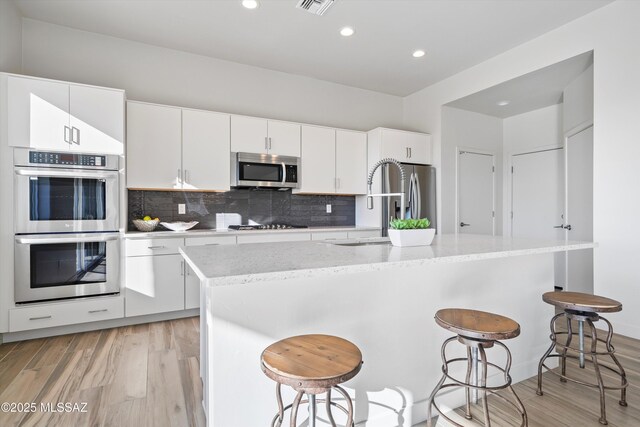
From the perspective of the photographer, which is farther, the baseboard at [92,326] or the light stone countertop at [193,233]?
the light stone countertop at [193,233]

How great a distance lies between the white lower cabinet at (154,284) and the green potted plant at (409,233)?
7.80 feet

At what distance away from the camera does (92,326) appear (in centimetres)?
309

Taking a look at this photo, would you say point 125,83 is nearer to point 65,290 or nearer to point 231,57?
point 231,57

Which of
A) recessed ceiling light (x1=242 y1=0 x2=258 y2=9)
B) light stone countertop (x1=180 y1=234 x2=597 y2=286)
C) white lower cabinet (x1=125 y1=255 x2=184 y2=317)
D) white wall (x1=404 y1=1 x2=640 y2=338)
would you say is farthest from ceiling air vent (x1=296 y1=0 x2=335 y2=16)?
white lower cabinet (x1=125 y1=255 x2=184 y2=317)

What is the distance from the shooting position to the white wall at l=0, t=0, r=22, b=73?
280 centimetres

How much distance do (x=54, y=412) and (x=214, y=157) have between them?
8.59 feet

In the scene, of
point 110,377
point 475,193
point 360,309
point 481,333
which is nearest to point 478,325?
point 481,333

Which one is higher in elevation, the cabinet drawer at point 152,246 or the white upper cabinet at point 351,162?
the white upper cabinet at point 351,162

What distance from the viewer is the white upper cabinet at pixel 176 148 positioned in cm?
339

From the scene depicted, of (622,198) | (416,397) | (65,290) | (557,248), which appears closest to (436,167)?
(622,198)

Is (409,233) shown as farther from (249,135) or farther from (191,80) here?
(191,80)

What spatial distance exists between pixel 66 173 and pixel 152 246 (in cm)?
96

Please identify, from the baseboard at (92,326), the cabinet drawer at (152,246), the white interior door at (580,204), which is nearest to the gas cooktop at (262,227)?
the cabinet drawer at (152,246)

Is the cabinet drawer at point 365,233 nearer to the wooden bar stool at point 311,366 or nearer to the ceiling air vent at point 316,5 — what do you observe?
the ceiling air vent at point 316,5
